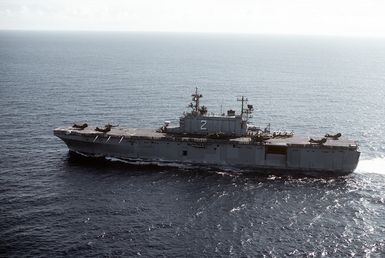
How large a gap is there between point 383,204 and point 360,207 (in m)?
2.82

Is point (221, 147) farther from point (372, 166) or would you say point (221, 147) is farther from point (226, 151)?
point (372, 166)

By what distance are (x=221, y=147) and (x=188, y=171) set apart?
17.7 feet

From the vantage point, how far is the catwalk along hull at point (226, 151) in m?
54.8

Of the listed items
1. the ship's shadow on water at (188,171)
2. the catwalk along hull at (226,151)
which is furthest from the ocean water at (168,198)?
the catwalk along hull at (226,151)

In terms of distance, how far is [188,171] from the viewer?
5512cm

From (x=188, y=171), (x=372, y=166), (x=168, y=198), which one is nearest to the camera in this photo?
(x=168, y=198)

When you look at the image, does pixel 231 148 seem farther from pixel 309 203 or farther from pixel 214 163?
pixel 309 203

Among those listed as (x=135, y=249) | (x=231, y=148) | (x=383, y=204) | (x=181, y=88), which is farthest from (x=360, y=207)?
(x=181, y=88)

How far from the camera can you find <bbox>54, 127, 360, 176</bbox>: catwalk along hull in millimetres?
54812

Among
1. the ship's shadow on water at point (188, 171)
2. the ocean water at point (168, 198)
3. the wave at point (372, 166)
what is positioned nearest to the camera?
the ocean water at point (168, 198)

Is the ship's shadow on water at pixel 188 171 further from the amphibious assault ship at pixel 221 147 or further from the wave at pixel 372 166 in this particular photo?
the wave at pixel 372 166

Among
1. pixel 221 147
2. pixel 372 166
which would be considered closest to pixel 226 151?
pixel 221 147

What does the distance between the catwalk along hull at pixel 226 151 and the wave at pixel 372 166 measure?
6.59 feet

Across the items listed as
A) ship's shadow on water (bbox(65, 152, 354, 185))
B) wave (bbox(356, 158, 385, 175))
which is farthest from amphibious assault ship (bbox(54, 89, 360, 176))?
wave (bbox(356, 158, 385, 175))
